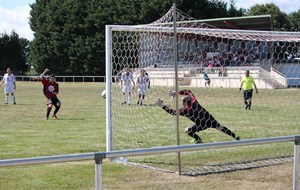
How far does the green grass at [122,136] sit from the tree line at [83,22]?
35197 mm

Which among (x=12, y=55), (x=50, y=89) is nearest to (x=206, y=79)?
(x=50, y=89)

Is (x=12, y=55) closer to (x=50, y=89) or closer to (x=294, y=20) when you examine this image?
(x=294, y=20)

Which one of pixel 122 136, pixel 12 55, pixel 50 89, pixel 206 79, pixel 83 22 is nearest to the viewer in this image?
pixel 122 136

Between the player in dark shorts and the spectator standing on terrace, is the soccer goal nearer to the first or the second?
the spectator standing on terrace

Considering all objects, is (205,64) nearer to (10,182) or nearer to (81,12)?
(10,182)

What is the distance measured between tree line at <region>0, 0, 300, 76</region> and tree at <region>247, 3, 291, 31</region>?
46.0 ft

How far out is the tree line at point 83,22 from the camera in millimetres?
61138

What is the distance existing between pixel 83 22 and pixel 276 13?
32.0 meters

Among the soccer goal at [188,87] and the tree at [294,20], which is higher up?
the tree at [294,20]

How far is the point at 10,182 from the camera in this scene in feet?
27.7

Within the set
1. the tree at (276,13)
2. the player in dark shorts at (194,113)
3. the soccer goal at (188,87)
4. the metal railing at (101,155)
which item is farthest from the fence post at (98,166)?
the tree at (276,13)

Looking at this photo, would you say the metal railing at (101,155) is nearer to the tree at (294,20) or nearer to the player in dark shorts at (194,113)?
the player in dark shorts at (194,113)

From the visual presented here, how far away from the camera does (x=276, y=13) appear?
80875mm

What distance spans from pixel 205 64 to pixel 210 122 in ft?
53.1
